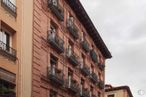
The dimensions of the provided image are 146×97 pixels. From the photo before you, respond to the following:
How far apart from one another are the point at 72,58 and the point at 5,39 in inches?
534

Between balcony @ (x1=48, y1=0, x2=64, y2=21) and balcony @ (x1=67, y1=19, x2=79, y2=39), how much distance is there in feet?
6.80

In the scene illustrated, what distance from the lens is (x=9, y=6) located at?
2822 cm

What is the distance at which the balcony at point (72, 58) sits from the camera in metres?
40.4

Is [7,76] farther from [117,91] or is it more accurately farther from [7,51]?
[117,91]

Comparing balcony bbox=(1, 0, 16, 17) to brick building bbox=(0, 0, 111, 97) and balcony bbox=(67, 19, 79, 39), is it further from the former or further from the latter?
balcony bbox=(67, 19, 79, 39)

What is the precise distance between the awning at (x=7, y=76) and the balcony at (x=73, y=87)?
11.8m

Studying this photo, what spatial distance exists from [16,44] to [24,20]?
2.32m

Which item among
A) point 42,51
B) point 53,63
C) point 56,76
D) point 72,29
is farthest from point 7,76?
point 72,29

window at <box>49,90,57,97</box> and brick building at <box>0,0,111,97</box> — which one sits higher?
brick building at <box>0,0,111,97</box>

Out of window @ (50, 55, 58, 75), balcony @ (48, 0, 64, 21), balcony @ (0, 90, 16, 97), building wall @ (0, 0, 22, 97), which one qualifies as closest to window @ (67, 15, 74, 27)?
balcony @ (48, 0, 64, 21)

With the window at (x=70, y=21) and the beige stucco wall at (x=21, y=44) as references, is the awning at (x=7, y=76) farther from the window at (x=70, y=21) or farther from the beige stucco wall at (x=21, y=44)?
the window at (x=70, y=21)

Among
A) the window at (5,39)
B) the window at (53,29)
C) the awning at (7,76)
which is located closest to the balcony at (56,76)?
the window at (53,29)

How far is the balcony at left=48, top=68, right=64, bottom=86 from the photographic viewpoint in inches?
1366

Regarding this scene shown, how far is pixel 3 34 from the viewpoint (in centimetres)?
2777
